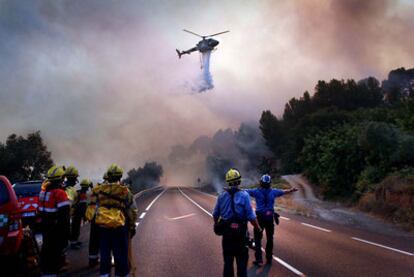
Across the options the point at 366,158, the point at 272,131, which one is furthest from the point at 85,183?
the point at 272,131

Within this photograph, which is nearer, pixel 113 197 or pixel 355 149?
pixel 113 197

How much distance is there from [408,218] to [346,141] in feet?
45.4

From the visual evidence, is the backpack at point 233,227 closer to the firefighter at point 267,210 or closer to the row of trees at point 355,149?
the firefighter at point 267,210

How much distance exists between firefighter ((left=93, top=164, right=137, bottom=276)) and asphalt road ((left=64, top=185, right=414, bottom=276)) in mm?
1437

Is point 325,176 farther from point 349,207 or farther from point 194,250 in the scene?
point 194,250

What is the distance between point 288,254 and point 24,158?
42500 millimetres

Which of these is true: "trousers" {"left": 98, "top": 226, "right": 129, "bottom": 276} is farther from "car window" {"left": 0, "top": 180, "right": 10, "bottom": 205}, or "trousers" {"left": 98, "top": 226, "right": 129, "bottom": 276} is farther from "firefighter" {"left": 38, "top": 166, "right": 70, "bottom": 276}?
"car window" {"left": 0, "top": 180, "right": 10, "bottom": 205}

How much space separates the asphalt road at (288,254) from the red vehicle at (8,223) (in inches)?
56.6

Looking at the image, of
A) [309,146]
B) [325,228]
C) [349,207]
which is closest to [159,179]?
[309,146]

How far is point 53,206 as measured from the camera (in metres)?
6.70

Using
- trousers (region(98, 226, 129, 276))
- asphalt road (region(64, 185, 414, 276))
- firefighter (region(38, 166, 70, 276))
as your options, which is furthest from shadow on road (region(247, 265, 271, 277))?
firefighter (region(38, 166, 70, 276))

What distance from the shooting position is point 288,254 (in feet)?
30.2

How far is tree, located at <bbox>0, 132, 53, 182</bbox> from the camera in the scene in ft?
137

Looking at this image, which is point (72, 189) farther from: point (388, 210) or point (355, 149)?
point (355, 149)
